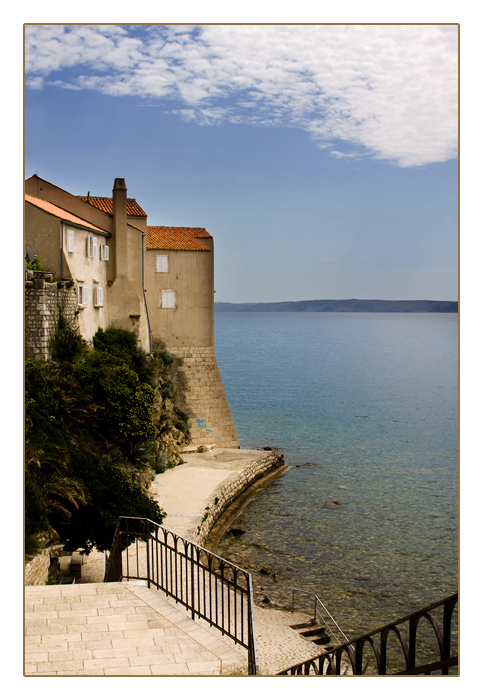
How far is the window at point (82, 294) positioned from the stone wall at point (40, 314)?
1860 millimetres

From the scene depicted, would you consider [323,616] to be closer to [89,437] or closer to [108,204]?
[89,437]

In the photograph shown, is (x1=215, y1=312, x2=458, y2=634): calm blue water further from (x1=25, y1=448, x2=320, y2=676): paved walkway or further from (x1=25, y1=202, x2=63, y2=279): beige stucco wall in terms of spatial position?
(x1=25, y1=202, x2=63, y2=279): beige stucco wall

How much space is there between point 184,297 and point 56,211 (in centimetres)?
869

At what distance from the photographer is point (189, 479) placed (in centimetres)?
2447

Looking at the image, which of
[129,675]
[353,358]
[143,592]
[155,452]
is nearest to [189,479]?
[155,452]

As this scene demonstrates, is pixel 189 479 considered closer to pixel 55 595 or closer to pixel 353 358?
pixel 55 595

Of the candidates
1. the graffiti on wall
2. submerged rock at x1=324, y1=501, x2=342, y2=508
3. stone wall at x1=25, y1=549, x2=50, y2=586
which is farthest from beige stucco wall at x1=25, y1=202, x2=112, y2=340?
submerged rock at x1=324, y1=501, x2=342, y2=508

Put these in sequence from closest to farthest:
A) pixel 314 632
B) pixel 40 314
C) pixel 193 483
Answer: pixel 314 632 < pixel 40 314 < pixel 193 483

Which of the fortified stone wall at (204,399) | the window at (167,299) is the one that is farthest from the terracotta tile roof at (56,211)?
the fortified stone wall at (204,399)

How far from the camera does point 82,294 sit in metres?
21.7

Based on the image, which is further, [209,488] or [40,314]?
[209,488]

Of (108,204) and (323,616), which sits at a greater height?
(108,204)

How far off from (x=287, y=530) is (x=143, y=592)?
15.6 m

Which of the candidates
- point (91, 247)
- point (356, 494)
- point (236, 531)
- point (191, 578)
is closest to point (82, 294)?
point (91, 247)
